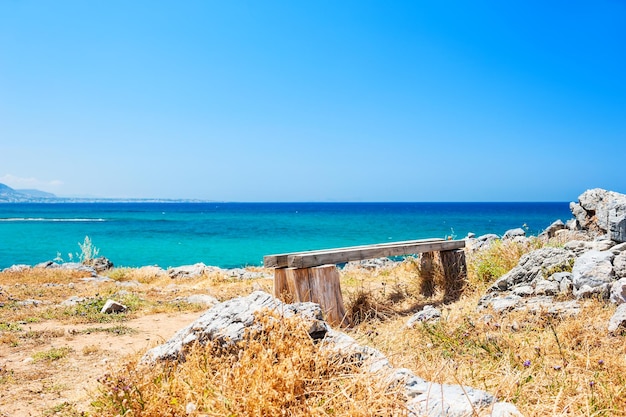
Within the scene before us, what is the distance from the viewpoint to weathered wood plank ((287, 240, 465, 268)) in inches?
240

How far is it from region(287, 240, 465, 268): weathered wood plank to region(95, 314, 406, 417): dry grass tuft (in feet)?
8.39

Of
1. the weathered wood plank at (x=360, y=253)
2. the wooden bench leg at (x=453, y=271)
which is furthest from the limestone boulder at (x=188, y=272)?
the wooden bench leg at (x=453, y=271)

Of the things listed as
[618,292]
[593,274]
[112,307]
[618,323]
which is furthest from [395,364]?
[112,307]

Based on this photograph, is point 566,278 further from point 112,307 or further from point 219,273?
point 219,273

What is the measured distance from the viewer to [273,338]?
337 cm

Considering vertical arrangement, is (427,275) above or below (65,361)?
above

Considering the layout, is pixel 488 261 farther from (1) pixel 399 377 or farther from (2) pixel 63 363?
(2) pixel 63 363

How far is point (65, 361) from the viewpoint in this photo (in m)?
5.21

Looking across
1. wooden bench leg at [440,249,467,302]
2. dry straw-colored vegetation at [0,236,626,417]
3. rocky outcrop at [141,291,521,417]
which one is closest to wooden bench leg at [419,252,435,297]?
wooden bench leg at [440,249,467,302]

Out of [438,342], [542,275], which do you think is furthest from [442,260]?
[438,342]

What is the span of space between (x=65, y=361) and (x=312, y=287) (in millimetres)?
2912

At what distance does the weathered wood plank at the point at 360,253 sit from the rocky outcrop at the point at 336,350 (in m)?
2.16

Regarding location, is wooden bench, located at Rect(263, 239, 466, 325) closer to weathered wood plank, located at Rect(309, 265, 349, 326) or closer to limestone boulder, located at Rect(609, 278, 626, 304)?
weathered wood plank, located at Rect(309, 265, 349, 326)

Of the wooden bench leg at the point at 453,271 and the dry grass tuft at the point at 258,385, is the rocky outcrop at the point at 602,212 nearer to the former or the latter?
the wooden bench leg at the point at 453,271
